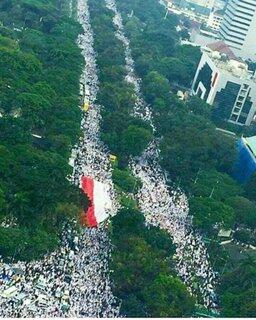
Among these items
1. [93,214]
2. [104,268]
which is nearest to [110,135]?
[93,214]

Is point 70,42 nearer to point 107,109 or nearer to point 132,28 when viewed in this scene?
point 107,109

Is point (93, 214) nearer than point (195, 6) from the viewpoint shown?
Yes

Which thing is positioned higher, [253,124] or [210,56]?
[210,56]

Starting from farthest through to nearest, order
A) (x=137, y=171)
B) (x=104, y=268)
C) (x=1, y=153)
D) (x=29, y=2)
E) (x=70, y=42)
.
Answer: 1. (x=29, y=2)
2. (x=70, y=42)
3. (x=137, y=171)
4. (x=1, y=153)
5. (x=104, y=268)

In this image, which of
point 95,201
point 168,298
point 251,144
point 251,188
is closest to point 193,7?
point 251,144

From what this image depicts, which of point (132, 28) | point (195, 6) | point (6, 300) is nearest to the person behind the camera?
point (6, 300)

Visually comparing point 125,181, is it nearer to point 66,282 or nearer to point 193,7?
point 66,282
